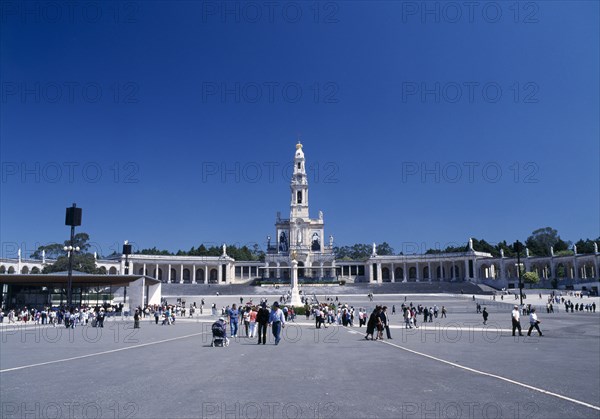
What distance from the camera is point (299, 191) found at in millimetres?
119188

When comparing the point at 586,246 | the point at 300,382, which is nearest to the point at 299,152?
the point at 586,246

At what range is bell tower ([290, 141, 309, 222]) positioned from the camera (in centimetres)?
11731

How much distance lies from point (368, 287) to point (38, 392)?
8204cm

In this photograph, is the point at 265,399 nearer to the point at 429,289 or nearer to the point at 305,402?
the point at 305,402

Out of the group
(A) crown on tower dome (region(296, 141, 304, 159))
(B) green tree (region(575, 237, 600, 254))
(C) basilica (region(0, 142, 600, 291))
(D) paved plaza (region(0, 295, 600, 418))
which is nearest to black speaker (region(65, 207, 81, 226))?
(D) paved plaza (region(0, 295, 600, 418))

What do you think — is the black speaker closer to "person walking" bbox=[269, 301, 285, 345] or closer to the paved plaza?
the paved plaza

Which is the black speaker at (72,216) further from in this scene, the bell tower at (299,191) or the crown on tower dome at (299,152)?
the crown on tower dome at (299,152)

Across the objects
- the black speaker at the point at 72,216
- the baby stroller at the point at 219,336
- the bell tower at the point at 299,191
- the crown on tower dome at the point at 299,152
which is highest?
the crown on tower dome at the point at 299,152

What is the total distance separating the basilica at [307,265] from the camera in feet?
313

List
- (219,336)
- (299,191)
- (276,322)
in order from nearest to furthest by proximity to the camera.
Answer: (219,336), (276,322), (299,191)

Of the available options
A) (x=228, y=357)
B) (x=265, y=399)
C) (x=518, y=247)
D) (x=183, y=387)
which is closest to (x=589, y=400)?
(x=265, y=399)

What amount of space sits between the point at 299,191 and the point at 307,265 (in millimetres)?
20146

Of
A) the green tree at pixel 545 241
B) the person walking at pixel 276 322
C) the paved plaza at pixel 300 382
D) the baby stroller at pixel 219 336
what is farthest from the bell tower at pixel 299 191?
the paved plaza at pixel 300 382

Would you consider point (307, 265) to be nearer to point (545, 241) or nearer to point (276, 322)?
point (545, 241)
